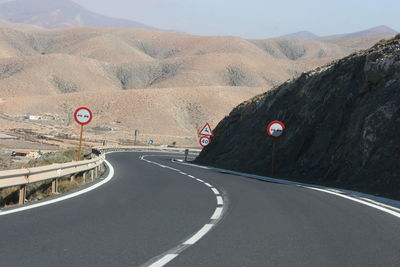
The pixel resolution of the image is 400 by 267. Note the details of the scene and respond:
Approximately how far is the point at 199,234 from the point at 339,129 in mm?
16473

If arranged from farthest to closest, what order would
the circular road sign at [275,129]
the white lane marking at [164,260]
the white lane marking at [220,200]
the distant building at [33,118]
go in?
the distant building at [33,118] → the circular road sign at [275,129] → the white lane marking at [220,200] → the white lane marking at [164,260]

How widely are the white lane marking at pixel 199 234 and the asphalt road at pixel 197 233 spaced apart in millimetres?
14

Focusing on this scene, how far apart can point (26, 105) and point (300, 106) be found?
365 ft

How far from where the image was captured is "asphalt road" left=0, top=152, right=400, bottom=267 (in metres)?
5.98

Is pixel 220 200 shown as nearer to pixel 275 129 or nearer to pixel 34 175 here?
pixel 34 175

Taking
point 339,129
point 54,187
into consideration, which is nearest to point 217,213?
point 54,187

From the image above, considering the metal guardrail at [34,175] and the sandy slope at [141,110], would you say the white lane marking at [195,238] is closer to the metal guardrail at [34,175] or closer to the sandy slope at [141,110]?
the metal guardrail at [34,175]

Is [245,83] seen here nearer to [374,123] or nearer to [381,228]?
[374,123]

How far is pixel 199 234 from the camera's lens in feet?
24.8

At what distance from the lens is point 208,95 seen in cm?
14500

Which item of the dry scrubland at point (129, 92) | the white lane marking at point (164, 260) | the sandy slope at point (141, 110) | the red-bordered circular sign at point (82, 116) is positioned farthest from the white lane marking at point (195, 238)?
the sandy slope at point (141, 110)

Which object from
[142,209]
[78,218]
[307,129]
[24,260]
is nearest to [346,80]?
[307,129]

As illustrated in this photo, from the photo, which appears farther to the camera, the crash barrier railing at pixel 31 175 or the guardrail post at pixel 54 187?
the guardrail post at pixel 54 187

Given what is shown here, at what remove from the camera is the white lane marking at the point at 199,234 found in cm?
695
